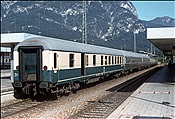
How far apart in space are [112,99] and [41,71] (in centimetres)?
392

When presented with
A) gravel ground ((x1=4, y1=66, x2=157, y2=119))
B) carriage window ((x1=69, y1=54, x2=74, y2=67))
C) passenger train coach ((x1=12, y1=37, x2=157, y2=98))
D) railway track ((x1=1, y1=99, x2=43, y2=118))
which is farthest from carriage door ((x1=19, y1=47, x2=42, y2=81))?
carriage window ((x1=69, y1=54, x2=74, y2=67))

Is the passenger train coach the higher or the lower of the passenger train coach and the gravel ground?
the higher

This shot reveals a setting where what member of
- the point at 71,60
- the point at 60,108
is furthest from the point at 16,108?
the point at 71,60

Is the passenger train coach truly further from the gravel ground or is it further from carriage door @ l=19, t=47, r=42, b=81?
the gravel ground

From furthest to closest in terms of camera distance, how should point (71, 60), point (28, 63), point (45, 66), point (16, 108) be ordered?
point (71, 60), point (28, 63), point (45, 66), point (16, 108)

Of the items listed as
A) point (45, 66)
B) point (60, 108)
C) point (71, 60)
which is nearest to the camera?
point (60, 108)

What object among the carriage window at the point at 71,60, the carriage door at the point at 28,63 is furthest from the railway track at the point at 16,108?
the carriage window at the point at 71,60

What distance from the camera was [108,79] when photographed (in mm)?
27594

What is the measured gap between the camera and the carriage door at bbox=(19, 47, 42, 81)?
1429cm

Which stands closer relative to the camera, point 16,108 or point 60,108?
point 60,108

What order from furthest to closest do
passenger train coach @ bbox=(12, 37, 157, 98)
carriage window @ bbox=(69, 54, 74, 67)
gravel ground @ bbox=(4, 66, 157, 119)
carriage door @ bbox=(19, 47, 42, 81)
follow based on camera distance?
carriage window @ bbox=(69, 54, 74, 67) < carriage door @ bbox=(19, 47, 42, 81) < passenger train coach @ bbox=(12, 37, 157, 98) < gravel ground @ bbox=(4, 66, 157, 119)

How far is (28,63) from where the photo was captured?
14.6 metres

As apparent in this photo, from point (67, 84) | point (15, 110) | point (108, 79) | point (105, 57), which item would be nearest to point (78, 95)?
point (67, 84)

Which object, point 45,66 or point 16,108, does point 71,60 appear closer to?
point 45,66
